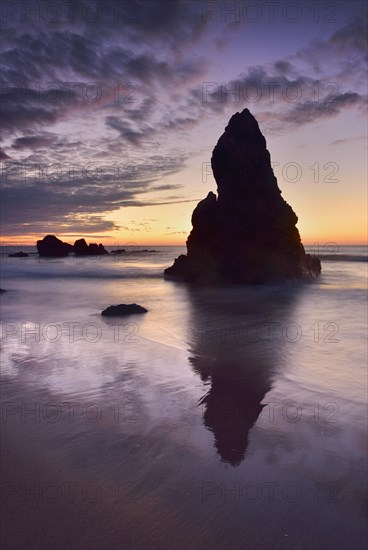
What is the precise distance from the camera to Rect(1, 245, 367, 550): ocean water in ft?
12.1

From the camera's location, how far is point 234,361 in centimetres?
962

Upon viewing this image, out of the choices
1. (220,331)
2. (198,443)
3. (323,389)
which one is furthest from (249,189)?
(198,443)

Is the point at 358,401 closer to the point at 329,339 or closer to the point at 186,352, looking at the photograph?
the point at 186,352

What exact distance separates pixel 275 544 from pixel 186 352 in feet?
24.0

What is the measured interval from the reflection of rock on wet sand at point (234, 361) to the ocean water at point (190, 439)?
0.13 feet

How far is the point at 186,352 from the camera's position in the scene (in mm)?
10742

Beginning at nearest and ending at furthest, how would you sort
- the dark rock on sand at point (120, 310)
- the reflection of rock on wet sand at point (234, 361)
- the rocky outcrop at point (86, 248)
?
1. the reflection of rock on wet sand at point (234, 361)
2. the dark rock on sand at point (120, 310)
3. the rocky outcrop at point (86, 248)

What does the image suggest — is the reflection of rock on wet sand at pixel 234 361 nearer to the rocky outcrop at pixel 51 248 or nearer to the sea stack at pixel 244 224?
the sea stack at pixel 244 224

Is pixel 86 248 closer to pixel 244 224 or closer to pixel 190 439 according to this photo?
pixel 244 224

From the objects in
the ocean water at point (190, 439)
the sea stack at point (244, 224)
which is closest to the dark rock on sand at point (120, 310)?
the ocean water at point (190, 439)

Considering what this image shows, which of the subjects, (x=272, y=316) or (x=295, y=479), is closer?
(x=295, y=479)

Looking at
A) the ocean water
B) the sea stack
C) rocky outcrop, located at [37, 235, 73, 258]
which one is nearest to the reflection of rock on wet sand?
the ocean water

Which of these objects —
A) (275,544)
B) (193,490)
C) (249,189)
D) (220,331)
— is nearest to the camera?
(275,544)

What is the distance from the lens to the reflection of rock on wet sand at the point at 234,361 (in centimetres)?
578
